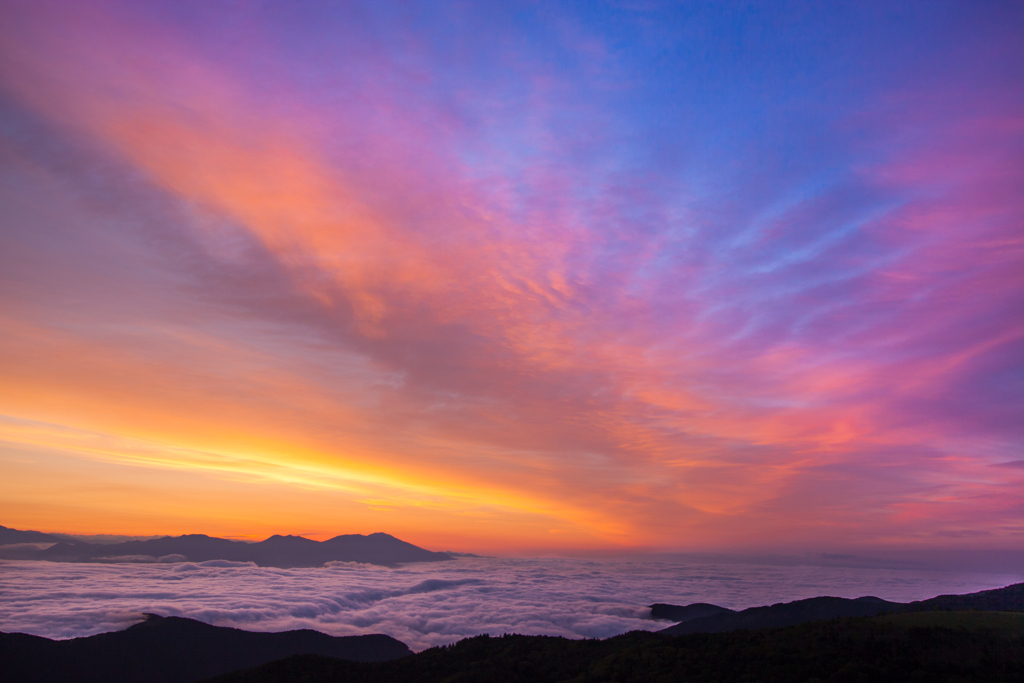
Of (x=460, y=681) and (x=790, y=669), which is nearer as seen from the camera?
(x=790, y=669)

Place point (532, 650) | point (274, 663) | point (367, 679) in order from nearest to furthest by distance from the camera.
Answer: point (532, 650) < point (367, 679) < point (274, 663)

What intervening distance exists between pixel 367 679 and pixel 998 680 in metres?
103

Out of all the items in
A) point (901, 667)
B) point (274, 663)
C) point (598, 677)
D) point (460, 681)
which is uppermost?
point (901, 667)

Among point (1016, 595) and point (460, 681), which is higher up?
point (1016, 595)

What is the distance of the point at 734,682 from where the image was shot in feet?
157

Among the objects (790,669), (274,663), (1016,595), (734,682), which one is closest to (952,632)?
(790,669)

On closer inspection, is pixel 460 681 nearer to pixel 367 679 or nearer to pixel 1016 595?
pixel 367 679

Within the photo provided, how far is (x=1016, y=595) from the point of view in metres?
99.9

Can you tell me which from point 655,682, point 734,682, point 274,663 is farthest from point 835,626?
point 274,663

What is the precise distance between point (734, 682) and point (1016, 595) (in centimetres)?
9382

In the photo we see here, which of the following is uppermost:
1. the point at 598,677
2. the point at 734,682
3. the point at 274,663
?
the point at 734,682

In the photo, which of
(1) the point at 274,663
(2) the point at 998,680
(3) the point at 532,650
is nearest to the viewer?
(2) the point at 998,680

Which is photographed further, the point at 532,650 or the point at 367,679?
the point at 367,679

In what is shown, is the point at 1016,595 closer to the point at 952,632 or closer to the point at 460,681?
the point at 952,632
